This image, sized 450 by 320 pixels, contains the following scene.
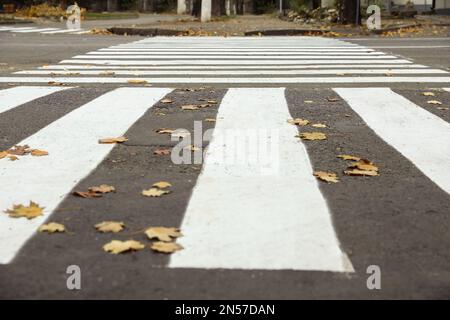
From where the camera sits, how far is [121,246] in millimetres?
2982

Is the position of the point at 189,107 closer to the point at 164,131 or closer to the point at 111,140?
the point at 164,131

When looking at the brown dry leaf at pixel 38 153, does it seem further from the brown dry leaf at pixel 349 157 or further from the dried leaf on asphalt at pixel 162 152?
the brown dry leaf at pixel 349 157

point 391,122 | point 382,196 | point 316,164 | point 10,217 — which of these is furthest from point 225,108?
point 10,217

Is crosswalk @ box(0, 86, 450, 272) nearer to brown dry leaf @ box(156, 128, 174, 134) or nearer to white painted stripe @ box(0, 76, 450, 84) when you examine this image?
brown dry leaf @ box(156, 128, 174, 134)

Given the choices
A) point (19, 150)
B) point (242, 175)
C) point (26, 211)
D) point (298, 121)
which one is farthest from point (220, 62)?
point (26, 211)

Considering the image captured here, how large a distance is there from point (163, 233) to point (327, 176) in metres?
1.36

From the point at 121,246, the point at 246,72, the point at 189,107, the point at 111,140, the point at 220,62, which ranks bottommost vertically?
the point at 121,246

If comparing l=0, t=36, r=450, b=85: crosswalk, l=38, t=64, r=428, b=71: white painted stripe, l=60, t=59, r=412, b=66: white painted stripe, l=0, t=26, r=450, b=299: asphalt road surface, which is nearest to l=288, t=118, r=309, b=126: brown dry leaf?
l=0, t=26, r=450, b=299: asphalt road surface

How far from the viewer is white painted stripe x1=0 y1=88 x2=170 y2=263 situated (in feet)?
10.8

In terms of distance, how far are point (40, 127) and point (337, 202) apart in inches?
114

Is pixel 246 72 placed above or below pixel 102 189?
above

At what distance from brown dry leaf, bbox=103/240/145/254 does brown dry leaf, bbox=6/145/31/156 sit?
6.18ft

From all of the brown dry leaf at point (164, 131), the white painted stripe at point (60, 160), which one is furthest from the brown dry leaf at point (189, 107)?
the brown dry leaf at point (164, 131)

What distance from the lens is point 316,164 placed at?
4375 millimetres
